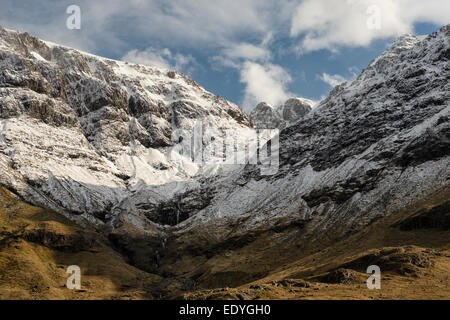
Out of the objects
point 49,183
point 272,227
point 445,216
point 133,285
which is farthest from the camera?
point 49,183

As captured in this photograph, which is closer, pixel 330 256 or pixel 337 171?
pixel 330 256

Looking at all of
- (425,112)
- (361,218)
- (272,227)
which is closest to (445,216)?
(361,218)

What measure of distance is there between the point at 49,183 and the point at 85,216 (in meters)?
22.6

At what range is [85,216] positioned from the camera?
193 meters

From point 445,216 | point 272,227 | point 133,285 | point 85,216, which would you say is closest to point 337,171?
point 272,227

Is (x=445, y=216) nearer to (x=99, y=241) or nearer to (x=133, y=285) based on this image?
(x=133, y=285)

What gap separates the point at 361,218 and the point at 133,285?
7588 centimetres

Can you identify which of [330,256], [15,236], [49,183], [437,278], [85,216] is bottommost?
[437,278]
